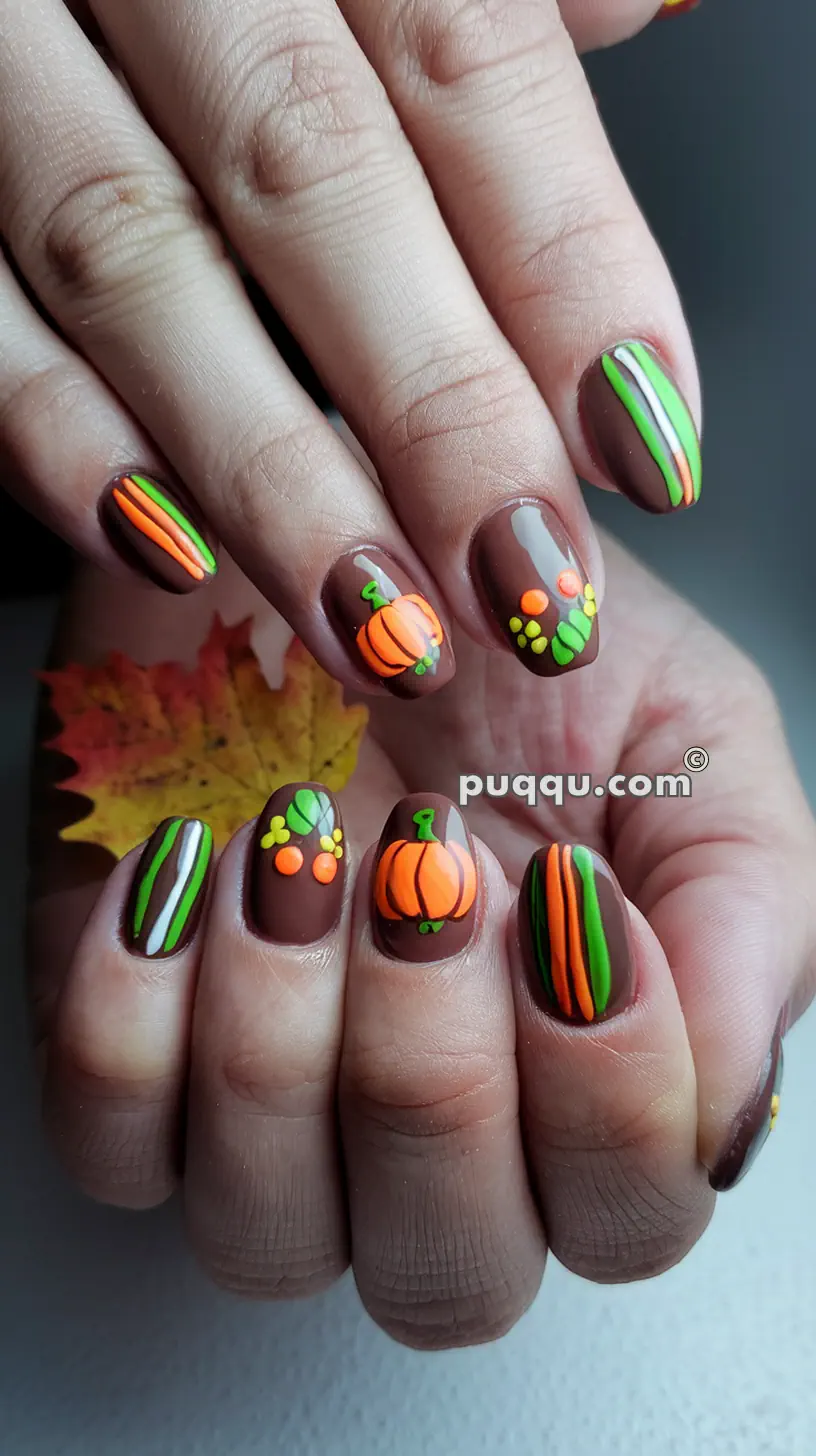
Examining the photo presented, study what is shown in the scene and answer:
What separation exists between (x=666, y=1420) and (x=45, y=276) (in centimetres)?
49

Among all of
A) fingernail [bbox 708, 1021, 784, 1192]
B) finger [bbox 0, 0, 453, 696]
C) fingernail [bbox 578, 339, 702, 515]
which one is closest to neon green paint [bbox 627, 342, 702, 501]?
fingernail [bbox 578, 339, 702, 515]

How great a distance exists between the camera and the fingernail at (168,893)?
0.37 m

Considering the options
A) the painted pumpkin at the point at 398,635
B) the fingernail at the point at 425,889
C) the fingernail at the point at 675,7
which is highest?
the fingernail at the point at 675,7

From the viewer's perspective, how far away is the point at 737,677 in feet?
1.57

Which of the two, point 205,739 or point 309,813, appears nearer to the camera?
point 309,813

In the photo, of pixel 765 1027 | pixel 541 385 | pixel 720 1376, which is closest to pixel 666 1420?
pixel 720 1376

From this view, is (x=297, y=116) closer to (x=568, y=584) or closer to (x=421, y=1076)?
(x=568, y=584)

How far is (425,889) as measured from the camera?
1.14 feet

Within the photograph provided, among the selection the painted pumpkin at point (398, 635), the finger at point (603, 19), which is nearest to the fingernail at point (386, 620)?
the painted pumpkin at point (398, 635)

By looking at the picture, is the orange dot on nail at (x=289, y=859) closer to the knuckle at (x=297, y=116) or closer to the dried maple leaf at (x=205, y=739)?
the dried maple leaf at (x=205, y=739)

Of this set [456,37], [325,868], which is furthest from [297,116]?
[325,868]

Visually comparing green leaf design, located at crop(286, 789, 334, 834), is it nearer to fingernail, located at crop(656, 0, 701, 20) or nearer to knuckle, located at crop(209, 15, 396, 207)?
knuckle, located at crop(209, 15, 396, 207)

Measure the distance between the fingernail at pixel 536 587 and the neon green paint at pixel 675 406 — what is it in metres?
0.05

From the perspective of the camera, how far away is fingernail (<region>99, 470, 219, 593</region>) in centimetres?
38
